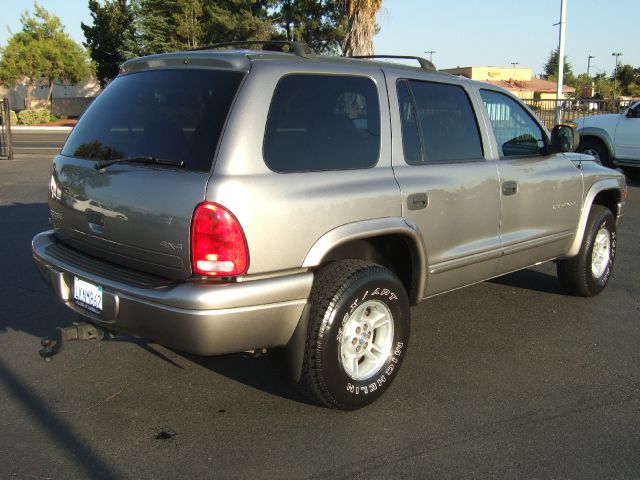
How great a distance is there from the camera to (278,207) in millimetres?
3242

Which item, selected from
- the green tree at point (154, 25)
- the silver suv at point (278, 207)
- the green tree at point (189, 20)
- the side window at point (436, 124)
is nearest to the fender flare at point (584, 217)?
the silver suv at point (278, 207)

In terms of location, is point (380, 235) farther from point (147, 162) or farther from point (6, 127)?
point (6, 127)

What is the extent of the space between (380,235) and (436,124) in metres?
1.06

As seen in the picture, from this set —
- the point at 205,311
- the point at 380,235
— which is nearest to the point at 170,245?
the point at 205,311

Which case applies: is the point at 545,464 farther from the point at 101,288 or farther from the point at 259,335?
the point at 101,288

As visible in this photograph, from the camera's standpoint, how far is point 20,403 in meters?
3.82

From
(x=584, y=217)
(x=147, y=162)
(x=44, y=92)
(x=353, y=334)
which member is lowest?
(x=353, y=334)

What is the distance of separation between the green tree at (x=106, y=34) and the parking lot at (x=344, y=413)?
143 feet

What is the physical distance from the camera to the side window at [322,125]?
3404mm

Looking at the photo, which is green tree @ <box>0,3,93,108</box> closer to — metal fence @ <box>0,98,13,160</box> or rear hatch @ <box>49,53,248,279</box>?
metal fence @ <box>0,98,13,160</box>

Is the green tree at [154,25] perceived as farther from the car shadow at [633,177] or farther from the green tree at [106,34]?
the car shadow at [633,177]

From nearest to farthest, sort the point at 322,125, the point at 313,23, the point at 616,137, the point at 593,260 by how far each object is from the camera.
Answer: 1. the point at 322,125
2. the point at 593,260
3. the point at 616,137
4. the point at 313,23

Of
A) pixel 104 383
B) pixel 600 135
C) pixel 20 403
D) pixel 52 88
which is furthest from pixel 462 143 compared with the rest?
pixel 52 88

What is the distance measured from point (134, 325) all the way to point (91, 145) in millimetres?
1222
